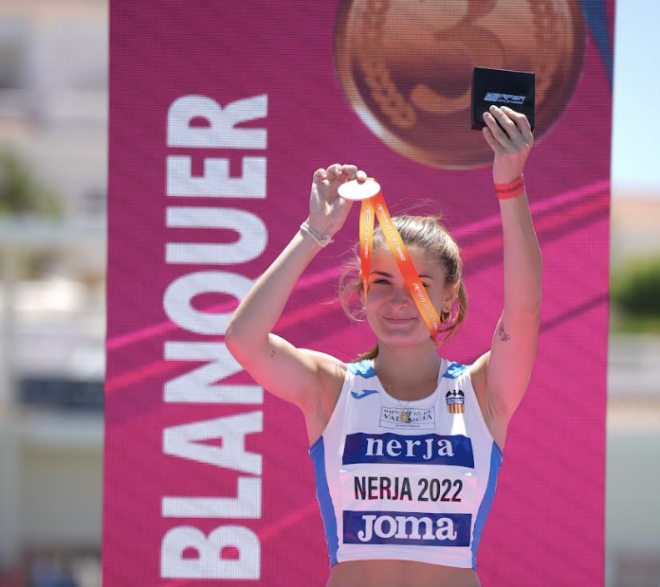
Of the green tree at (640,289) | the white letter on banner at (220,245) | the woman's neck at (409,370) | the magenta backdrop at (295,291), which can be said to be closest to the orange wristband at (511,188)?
the woman's neck at (409,370)

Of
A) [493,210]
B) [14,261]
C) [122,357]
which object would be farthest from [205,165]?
[14,261]

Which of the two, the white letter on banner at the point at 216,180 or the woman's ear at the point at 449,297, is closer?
the woman's ear at the point at 449,297

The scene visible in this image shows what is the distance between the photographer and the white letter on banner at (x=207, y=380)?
2869 millimetres

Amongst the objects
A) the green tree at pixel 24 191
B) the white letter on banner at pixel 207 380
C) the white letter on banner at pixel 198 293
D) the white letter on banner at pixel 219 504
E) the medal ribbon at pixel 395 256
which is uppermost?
the green tree at pixel 24 191

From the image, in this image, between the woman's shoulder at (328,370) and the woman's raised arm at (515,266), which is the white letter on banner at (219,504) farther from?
the woman's raised arm at (515,266)

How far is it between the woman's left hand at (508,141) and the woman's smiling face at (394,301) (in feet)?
0.96

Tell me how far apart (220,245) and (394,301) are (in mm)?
1004

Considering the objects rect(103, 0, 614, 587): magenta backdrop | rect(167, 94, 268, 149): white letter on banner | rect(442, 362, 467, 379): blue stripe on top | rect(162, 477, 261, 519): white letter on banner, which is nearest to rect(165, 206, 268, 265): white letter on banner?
rect(103, 0, 614, 587): magenta backdrop

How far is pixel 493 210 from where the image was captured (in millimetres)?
2871

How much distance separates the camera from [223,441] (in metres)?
2.87

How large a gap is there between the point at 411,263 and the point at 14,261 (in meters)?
7.41

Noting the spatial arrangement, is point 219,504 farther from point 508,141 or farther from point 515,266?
point 508,141

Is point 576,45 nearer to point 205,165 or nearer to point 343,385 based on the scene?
point 205,165

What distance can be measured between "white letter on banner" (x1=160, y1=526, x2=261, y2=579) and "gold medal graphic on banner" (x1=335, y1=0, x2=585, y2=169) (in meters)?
1.34
